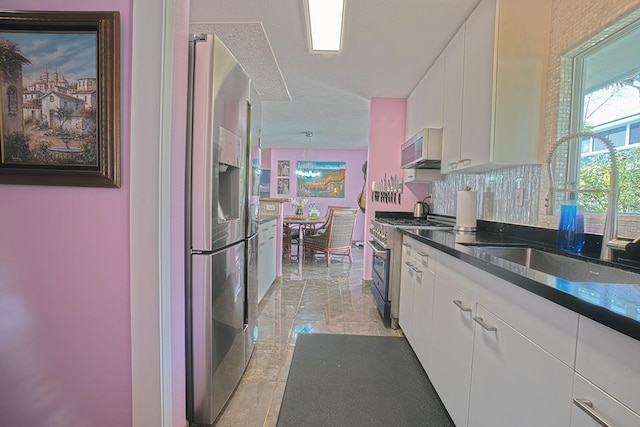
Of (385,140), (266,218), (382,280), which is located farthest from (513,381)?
(385,140)

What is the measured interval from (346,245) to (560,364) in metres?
4.54

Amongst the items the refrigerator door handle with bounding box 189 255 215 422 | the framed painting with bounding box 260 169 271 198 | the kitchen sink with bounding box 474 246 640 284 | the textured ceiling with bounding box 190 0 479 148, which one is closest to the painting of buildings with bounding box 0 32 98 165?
the refrigerator door handle with bounding box 189 255 215 422

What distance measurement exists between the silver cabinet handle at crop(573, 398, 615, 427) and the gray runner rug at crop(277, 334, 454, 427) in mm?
1014

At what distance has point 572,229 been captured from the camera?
1.32 m

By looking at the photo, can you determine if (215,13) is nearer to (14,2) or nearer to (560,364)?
(14,2)

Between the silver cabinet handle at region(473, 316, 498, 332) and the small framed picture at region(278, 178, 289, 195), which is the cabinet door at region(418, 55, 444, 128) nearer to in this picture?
the silver cabinet handle at region(473, 316, 498, 332)

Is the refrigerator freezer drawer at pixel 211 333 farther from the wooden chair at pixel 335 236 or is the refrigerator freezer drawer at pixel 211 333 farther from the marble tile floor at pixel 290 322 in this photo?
the wooden chair at pixel 335 236

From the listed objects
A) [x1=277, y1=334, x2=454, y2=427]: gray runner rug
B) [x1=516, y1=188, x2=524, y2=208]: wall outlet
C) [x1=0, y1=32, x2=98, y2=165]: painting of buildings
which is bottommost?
[x1=277, y1=334, x2=454, y2=427]: gray runner rug

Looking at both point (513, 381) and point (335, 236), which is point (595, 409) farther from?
point (335, 236)

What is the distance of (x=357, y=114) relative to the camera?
14.7ft

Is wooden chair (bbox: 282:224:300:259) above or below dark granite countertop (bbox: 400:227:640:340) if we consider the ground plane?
below

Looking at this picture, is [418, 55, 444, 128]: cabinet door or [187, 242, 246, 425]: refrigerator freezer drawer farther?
[418, 55, 444, 128]: cabinet door

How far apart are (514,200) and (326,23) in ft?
5.76

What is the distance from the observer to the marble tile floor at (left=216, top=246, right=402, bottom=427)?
5.21 feet
